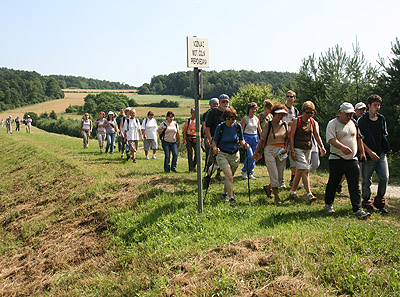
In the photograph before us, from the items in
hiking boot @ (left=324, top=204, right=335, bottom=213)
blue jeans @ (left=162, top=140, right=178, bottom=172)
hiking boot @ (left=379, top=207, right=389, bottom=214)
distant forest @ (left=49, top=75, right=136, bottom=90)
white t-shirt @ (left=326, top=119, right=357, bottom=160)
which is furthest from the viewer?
distant forest @ (left=49, top=75, right=136, bottom=90)

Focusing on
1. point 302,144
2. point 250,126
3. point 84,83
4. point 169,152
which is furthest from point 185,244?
point 84,83

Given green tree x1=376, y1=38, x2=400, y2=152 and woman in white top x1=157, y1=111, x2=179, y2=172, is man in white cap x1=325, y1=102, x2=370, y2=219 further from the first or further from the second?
green tree x1=376, y1=38, x2=400, y2=152

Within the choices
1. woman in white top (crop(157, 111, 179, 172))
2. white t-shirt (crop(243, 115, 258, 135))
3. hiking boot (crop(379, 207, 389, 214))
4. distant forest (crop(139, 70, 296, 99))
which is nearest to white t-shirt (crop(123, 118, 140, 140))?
woman in white top (crop(157, 111, 179, 172))

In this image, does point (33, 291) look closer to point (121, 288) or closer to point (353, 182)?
point (121, 288)

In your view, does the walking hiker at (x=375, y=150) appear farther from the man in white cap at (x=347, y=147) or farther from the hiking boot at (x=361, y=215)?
the hiking boot at (x=361, y=215)

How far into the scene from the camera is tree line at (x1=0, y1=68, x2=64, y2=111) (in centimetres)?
10669

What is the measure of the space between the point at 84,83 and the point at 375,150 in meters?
164

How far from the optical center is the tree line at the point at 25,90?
350 feet

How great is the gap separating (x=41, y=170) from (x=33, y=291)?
10485 mm

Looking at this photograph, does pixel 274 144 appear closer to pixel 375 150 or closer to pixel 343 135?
pixel 343 135

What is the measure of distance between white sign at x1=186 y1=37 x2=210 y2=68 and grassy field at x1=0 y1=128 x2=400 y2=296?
2.72m

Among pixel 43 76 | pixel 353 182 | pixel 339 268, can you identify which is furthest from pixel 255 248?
pixel 43 76

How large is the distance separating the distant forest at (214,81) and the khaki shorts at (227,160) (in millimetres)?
76090

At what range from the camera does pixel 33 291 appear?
6.16 metres
